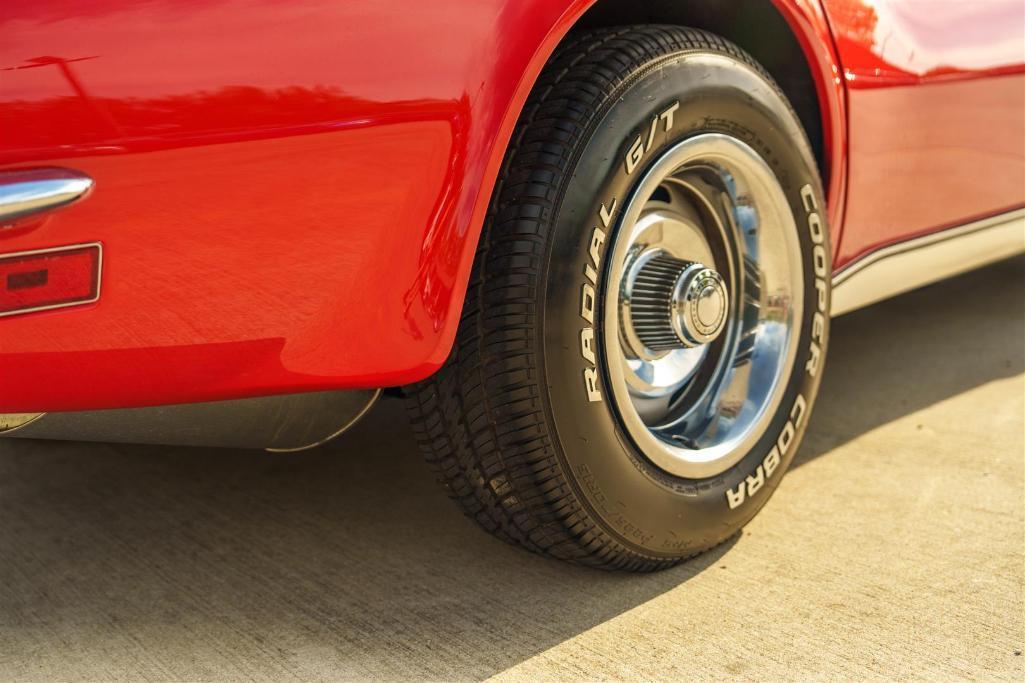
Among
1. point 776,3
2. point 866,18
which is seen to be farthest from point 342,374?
point 866,18

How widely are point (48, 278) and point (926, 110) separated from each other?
1753 millimetres

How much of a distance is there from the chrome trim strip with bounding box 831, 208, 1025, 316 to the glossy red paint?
0.03 metres

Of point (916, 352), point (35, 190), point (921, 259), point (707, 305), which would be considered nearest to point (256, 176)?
point (35, 190)

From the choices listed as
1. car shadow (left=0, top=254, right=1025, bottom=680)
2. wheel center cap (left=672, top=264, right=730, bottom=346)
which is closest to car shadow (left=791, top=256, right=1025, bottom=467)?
car shadow (left=0, top=254, right=1025, bottom=680)

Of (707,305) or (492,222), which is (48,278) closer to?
(492,222)

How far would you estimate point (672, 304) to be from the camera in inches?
78.5

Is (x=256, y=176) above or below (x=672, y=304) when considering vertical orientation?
above

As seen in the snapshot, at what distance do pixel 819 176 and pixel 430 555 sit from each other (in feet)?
3.46

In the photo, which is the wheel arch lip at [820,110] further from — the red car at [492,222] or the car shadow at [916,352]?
the car shadow at [916,352]

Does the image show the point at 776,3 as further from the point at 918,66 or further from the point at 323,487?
the point at 323,487

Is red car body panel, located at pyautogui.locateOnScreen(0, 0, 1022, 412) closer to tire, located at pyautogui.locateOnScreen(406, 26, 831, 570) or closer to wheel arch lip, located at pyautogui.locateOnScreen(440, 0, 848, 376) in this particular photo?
wheel arch lip, located at pyautogui.locateOnScreen(440, 0, 848, 376)

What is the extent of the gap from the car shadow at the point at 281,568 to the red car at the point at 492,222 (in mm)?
157

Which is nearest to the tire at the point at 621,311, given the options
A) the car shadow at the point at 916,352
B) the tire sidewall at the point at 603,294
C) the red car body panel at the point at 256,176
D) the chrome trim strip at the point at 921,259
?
the tire sidewall at the point at 603,294

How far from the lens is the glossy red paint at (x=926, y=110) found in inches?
87.6
